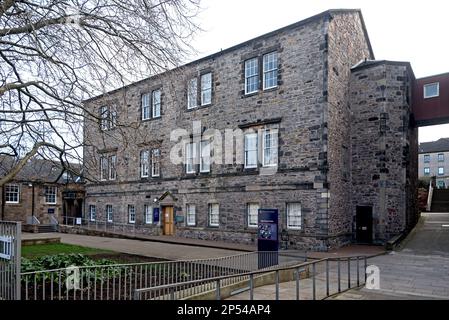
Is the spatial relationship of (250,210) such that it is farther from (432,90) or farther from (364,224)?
(432,90)

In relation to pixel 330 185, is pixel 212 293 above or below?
below

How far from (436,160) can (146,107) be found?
6131cm

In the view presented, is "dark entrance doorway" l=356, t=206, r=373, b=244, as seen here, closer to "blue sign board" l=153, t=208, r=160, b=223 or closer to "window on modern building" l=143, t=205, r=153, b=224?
"blue sign board" l=153, t=208, r=160, b=223

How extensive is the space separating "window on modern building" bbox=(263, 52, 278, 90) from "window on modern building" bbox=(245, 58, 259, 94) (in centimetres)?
51

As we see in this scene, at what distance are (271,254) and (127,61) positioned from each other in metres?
7.47

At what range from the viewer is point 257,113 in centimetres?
2114

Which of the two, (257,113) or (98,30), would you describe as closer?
(98,30)

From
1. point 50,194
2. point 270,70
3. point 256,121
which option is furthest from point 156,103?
point 50,194

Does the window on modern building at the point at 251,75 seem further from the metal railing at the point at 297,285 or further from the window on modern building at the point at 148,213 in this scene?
the metal railing at the point at 297,285

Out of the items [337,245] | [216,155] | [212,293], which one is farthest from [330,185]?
[212,293]

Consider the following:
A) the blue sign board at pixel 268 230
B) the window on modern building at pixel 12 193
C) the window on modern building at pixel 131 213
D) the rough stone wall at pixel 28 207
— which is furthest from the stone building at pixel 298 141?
the window on modern building at pixel 12 193

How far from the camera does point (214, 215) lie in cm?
2284
